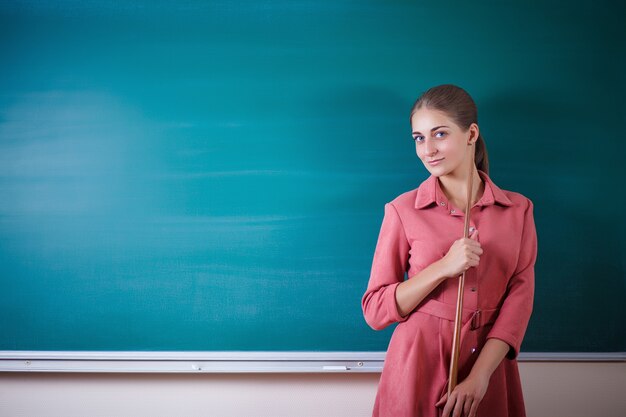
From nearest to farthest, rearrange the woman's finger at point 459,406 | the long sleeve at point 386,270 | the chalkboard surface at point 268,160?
the woman's finger at point 459,406 → the long sleeve at point 386,270 → the chalkboard surface at point 268,160

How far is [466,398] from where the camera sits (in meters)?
1.06

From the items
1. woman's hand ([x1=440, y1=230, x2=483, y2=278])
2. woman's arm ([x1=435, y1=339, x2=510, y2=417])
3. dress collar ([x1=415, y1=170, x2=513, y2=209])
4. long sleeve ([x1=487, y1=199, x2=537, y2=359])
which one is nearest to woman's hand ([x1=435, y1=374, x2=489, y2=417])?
woman's arm ([x1=435, y1=339, x2=510, y2=417])

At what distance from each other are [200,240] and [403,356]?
773mm

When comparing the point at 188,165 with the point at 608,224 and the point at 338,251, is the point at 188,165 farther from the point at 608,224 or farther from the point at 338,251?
the point at 608,224

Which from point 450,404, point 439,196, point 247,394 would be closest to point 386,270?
point 439,196

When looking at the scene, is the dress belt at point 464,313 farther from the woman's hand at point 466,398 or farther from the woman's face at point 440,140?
the woman's face at point 440,140

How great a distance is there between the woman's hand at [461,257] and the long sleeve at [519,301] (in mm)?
152

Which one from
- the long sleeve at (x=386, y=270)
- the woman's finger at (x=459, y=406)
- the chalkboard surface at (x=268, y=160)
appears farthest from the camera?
the chalkboard surface at (x=268, y=160)

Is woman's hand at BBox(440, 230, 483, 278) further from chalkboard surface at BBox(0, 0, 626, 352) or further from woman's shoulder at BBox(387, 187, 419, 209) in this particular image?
chalkboard surface at BBox(0, 0, 626, 352)

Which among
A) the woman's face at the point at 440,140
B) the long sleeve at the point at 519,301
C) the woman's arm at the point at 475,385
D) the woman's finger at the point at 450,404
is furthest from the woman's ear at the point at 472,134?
the woman's finger at the point at 450,404

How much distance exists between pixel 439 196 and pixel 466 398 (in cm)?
47

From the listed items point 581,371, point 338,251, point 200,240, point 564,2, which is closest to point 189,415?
point 200,240

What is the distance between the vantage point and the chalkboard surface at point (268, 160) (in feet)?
5.16

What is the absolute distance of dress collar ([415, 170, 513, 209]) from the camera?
1.17 meters
